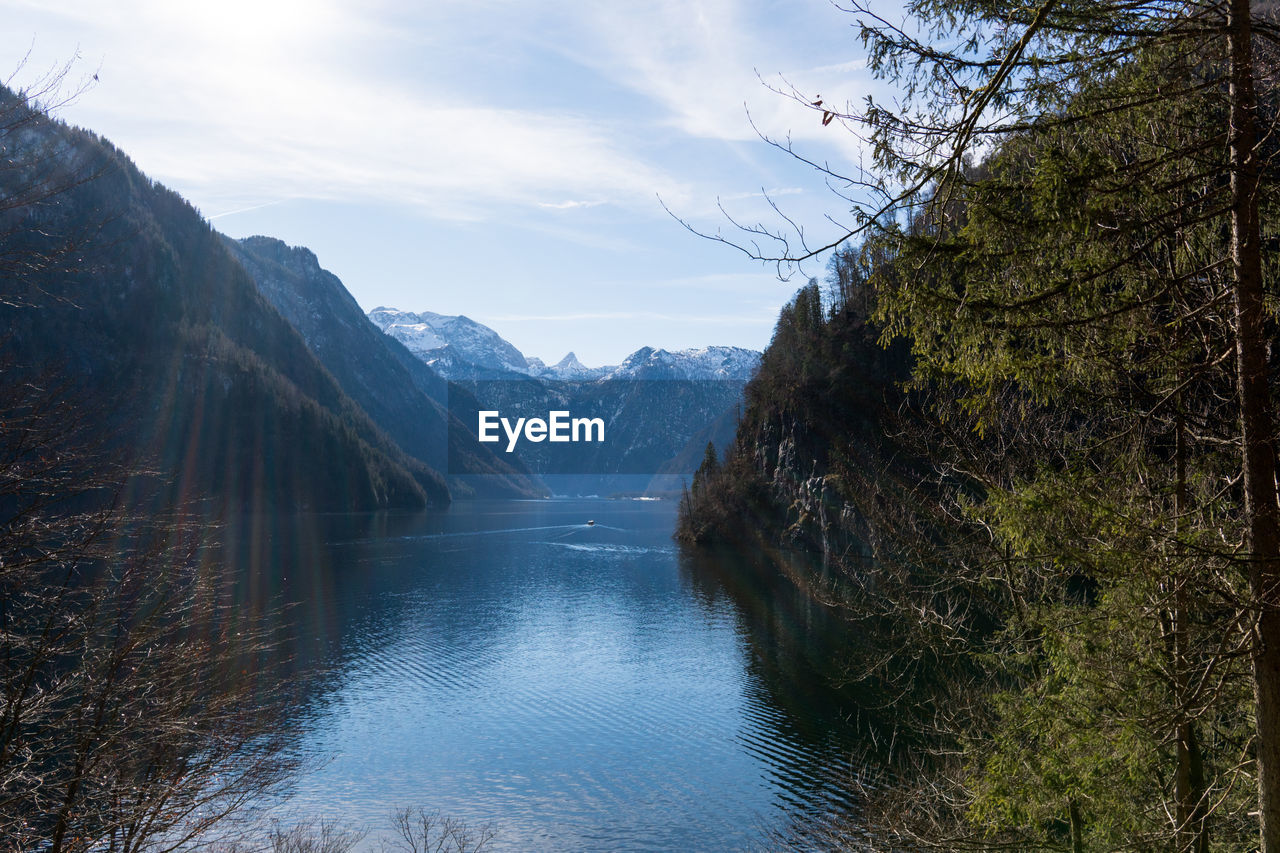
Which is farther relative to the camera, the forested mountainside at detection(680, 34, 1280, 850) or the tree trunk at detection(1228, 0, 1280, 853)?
the forested mountainside at detection(680, 34, 1280, 850)

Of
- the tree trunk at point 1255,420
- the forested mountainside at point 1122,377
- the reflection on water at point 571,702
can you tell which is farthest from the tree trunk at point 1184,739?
the reflection on water at point 571,702

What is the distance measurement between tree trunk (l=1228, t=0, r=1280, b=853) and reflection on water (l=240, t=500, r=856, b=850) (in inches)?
893

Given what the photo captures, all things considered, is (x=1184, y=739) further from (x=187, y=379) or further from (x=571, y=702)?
(x=187, y=379)

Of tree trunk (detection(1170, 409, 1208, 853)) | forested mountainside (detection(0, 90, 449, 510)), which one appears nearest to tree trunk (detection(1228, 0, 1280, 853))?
tree trunk (detection(1170, 409, 1208, 853))

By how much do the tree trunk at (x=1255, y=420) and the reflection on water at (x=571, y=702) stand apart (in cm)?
2268

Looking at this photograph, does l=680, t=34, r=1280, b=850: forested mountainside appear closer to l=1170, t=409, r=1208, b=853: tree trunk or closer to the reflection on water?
l=1170, t=409, r=1208, b=853: tree trunk

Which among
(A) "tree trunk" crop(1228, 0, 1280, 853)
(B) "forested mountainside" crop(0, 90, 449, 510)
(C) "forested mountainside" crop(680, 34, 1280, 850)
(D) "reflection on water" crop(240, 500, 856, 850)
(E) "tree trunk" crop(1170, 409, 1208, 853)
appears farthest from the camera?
(B) "forested mountainside" crop(0, 90, 449, 510)

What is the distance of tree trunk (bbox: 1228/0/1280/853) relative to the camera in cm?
596

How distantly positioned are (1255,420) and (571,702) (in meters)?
40.7

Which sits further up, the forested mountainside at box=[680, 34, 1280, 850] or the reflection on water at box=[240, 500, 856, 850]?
the forested mountainside at box=[680, 34, 1280, 850]

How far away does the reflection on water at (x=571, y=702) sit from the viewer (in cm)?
2920

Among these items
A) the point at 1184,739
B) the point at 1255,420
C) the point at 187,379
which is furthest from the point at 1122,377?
the point at 187,379

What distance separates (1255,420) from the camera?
20.1 ft

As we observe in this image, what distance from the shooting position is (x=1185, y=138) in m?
7.08
